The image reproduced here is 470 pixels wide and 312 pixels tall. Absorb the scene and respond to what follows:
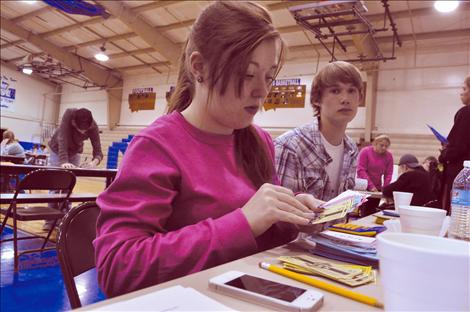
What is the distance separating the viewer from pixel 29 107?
1623 centimetres

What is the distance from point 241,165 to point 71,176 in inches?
101

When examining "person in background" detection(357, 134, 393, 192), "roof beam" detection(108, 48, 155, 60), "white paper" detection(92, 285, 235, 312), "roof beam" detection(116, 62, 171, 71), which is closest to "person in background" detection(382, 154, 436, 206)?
"person in background" detection(357, 134, 393, 192)

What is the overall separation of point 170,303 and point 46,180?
2886mm

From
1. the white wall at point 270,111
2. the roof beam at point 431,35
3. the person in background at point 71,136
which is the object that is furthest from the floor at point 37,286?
the roof beam at point 431,35

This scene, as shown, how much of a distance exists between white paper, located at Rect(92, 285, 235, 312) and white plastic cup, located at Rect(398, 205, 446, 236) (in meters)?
0.52

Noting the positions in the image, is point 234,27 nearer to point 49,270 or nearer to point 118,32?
point 49,270

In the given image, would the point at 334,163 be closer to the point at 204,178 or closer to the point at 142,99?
the point at 204,178

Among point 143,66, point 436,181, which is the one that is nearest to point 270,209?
point 436,181

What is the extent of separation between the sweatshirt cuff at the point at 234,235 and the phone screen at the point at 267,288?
120 millimetres

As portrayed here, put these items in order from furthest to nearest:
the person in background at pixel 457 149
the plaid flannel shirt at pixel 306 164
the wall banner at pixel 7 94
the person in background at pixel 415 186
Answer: the wall banner at pixel 7 94 < the person in background at pixel 415 186 < the person in background at pixel 457 149 < the plaid flannel shirt at pixel 306 164

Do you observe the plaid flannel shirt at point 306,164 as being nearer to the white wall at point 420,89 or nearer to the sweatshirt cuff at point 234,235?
the sweatshirt cuff at point 234,235

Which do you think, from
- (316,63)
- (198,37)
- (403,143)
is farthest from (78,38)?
(198,37)

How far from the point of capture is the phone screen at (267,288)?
52cm

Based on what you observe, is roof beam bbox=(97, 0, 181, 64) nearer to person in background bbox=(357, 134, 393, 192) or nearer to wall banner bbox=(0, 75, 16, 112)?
person in background bbox=(357, 134, 393, 192)
